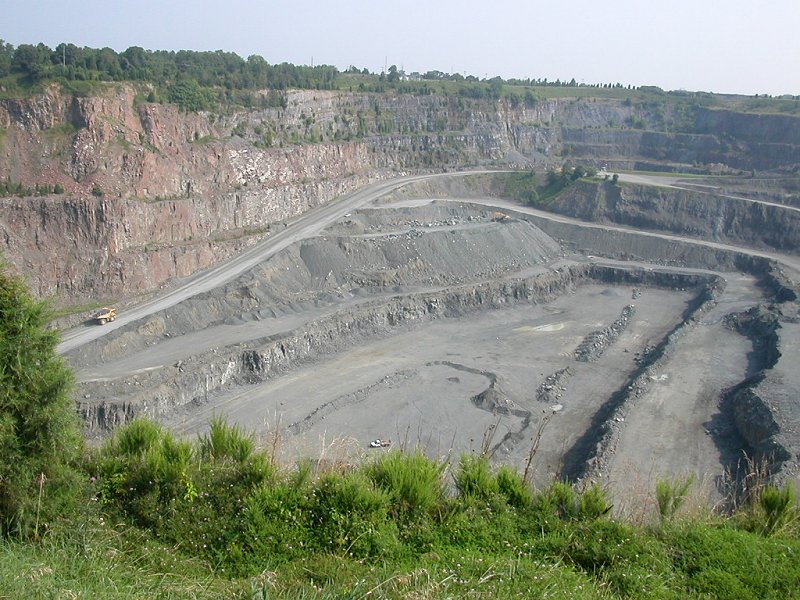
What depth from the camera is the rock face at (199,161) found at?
122 feet

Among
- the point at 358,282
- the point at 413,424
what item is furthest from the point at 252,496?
the point at 358,282

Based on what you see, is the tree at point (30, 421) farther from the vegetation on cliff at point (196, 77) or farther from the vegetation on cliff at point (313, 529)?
the vegetation on cliff at point (196, 77)

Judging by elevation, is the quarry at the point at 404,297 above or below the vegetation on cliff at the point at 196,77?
below

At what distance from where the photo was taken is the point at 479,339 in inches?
1614

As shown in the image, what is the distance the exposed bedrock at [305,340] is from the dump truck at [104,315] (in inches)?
65.5

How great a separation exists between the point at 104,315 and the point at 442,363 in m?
16.4

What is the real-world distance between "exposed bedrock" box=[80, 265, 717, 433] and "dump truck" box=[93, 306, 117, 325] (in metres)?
1.66

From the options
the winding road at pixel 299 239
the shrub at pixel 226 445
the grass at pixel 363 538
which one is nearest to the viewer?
the grass at pixel 363 538

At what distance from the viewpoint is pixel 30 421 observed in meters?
10.9

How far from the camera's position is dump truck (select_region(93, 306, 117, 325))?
112 ft

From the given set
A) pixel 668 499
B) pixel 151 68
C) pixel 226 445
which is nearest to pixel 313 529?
pixel 226 445

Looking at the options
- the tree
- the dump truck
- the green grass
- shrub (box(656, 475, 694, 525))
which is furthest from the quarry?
the tree

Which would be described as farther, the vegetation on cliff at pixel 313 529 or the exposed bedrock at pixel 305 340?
the exposed bedrock at pixel 305 340

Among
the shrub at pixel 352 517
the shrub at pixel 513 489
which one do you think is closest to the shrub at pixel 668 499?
the shrub at pixel 513 489
